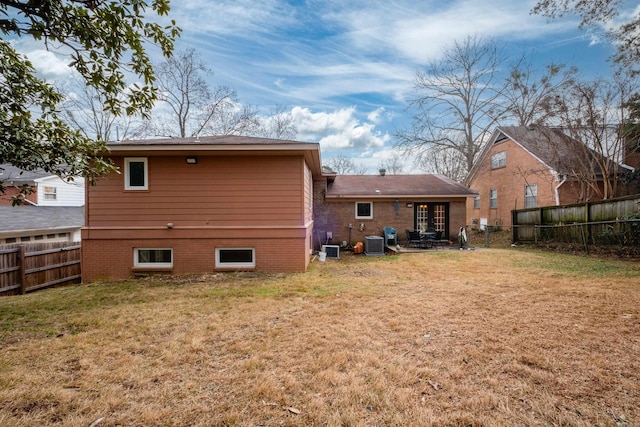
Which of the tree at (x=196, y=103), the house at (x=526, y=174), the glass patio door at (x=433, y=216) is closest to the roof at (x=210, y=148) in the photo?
the glass patio door at (x=433, y=216)

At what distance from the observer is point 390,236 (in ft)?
44.7

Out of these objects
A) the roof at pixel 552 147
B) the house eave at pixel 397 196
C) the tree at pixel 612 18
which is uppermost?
the tree at pixel 612 18

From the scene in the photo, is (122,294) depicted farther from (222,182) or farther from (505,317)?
(505,317)

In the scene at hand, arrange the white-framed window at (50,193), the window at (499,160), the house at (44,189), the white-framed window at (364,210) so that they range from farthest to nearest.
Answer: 1. the window at (499,160)
2. the white-framed window at (50,193)
3. the house at (44,189)
4. the white-framed window at (364,210)

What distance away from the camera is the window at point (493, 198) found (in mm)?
19625

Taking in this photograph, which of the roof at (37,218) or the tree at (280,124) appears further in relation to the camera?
the tree at (280,124)

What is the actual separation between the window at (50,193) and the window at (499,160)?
95.5 feet

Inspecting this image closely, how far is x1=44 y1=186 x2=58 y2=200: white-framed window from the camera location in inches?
691

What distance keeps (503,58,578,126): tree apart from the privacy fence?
16.5 ft

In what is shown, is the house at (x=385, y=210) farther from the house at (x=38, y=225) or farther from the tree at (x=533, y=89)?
the house at (x=38, y=225)

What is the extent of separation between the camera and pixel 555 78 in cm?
1516

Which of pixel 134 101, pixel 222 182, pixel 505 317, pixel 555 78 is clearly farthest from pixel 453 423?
pixel 555 78

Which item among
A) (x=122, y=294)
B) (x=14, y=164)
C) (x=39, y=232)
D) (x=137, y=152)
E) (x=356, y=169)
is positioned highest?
(x=356, y=169)

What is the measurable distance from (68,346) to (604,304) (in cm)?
814
